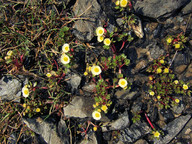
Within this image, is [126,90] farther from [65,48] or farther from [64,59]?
[65,48]

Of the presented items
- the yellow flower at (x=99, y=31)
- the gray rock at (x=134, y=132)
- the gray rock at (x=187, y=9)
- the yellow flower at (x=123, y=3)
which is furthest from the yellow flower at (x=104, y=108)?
the gray rock at (x=187, y=9)

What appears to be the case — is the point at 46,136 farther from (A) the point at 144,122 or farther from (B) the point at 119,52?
(B) the point at 119,52

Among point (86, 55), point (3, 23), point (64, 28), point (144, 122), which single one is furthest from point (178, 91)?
point (3, 23)

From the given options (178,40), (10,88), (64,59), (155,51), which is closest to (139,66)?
(155,51)

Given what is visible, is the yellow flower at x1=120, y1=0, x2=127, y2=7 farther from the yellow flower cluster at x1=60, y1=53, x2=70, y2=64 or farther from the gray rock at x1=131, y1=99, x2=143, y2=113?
the gray rock at x1=131, y1=99, x2=143, y2=113

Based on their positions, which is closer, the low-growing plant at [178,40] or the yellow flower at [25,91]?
the yellow flower at [25,91]

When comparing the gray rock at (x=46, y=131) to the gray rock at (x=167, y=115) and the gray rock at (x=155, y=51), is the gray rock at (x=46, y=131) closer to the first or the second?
the gray rock at (x=167, y=115)

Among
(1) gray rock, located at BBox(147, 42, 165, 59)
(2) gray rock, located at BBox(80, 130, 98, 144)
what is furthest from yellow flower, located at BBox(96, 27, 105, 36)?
(2) gray rock, located at BBox(80, 130, 98, 144)
